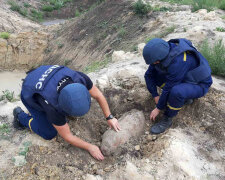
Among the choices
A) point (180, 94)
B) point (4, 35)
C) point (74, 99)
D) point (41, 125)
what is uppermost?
point (74, 99)

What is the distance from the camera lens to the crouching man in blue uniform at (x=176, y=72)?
2266 millimetres

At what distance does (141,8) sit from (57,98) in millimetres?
5925

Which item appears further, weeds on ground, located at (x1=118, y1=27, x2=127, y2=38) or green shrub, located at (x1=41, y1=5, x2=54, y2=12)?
green shrub, located at (x1=41, y1=5, x2=54, y2=12)

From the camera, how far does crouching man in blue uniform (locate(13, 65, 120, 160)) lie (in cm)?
177

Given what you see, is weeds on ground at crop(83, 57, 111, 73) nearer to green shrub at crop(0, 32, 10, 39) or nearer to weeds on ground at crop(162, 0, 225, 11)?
weeds on ground at crop(162, 0, 225, 11)

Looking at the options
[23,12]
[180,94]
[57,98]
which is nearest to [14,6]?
[23,12]

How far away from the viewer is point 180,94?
234 cm

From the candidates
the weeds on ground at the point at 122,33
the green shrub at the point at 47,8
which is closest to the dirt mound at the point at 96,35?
the weeds on ground at the point at 122,33

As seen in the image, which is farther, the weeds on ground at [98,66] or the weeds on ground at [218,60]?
the weeds on ground at [98,66]

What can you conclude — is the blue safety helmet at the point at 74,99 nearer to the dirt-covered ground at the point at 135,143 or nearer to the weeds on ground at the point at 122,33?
the dirt-covered ground at the point at 135,143

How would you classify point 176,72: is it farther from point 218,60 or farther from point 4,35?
point 4,35

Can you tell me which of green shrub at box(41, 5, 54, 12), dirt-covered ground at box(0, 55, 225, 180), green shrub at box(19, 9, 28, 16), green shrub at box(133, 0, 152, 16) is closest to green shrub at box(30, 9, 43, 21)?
green shrub at box(19, 9, 28, 16)

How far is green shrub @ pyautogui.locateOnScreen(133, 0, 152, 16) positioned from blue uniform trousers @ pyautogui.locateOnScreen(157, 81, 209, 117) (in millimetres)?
5040

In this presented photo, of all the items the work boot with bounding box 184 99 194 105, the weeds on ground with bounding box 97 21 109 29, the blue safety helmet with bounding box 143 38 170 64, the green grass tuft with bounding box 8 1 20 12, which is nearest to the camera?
the blue safety helmet with bounding box 143 38 170 64
